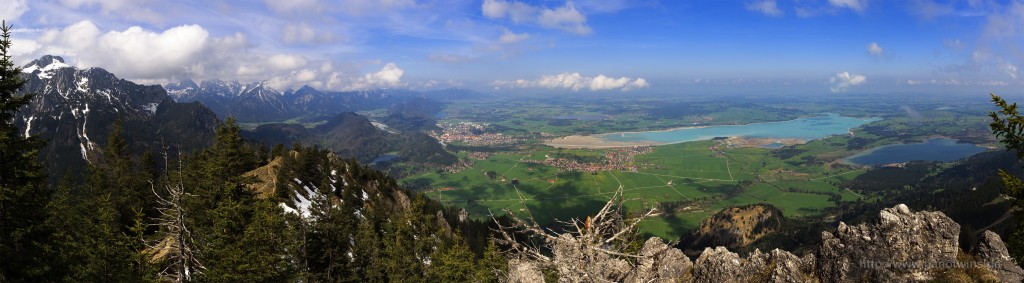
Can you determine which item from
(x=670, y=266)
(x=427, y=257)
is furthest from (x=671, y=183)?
(x=670, y=266)

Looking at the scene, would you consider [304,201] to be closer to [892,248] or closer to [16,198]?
[16,198]

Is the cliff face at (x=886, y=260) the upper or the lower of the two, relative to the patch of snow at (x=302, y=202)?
upper

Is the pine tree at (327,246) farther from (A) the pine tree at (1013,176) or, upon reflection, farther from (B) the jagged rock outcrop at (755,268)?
(A) the pine tree at (1013,176)

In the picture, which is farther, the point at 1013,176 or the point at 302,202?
the point at 302,202

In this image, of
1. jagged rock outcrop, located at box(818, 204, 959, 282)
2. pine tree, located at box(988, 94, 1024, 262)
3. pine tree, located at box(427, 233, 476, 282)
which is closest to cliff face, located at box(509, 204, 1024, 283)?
jagged rock outcrop, located at box(818, 204, 959, 282)

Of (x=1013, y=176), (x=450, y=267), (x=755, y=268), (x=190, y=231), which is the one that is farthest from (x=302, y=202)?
(x=1013, y=176)

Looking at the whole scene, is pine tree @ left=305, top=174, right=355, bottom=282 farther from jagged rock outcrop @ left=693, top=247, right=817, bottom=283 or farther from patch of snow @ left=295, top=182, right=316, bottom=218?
jagged rock outcrop @ left=693, top=247, right=817, bottom=283

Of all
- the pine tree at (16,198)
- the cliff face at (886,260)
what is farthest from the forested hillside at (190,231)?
the cliff face at (886,260)
